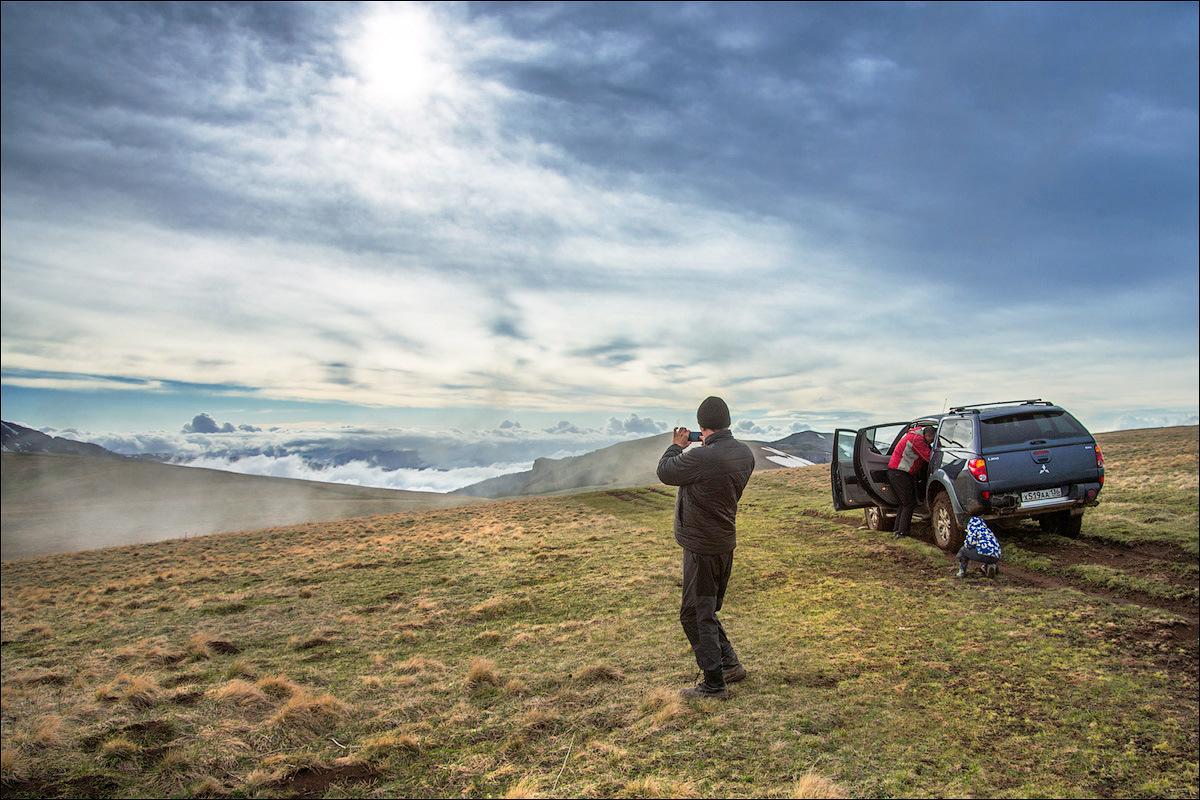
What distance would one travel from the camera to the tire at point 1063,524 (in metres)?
9.99

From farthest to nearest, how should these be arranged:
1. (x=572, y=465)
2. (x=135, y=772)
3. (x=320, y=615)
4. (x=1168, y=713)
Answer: (x=572, y=465), (x=320, y=615), (x=135, y=772), (x=1168, y=713)

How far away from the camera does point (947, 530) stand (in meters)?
10.2

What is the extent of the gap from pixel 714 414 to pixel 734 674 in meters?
2.57

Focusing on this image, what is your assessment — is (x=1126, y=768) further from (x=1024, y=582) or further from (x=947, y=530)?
(x=947, y=530)

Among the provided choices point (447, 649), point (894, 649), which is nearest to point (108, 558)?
point (447, 649)

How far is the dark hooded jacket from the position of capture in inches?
191

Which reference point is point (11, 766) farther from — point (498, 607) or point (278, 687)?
point (498, 607)

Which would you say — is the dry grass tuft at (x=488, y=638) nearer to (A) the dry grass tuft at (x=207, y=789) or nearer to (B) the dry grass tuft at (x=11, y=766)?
(A) the dry grass tuft at (x=207, y=789)

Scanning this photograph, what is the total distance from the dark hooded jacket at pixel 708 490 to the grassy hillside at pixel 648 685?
146 centimetres

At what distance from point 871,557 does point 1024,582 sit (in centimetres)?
274

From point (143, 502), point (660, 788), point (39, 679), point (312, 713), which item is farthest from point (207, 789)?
point (143, 502)

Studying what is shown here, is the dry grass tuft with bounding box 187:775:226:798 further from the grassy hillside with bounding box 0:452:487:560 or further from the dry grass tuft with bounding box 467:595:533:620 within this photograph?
the grassy hillside with bounding box 0:452:487:560

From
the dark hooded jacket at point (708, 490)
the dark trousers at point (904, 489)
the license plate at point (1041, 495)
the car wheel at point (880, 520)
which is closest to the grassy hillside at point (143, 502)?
the car wheel at point (880, 520)

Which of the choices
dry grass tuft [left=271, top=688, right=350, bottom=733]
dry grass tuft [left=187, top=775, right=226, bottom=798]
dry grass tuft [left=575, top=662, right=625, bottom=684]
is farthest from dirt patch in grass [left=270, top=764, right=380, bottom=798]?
dry grass tuft [left=575, top=662, right=625, bottom=684]
